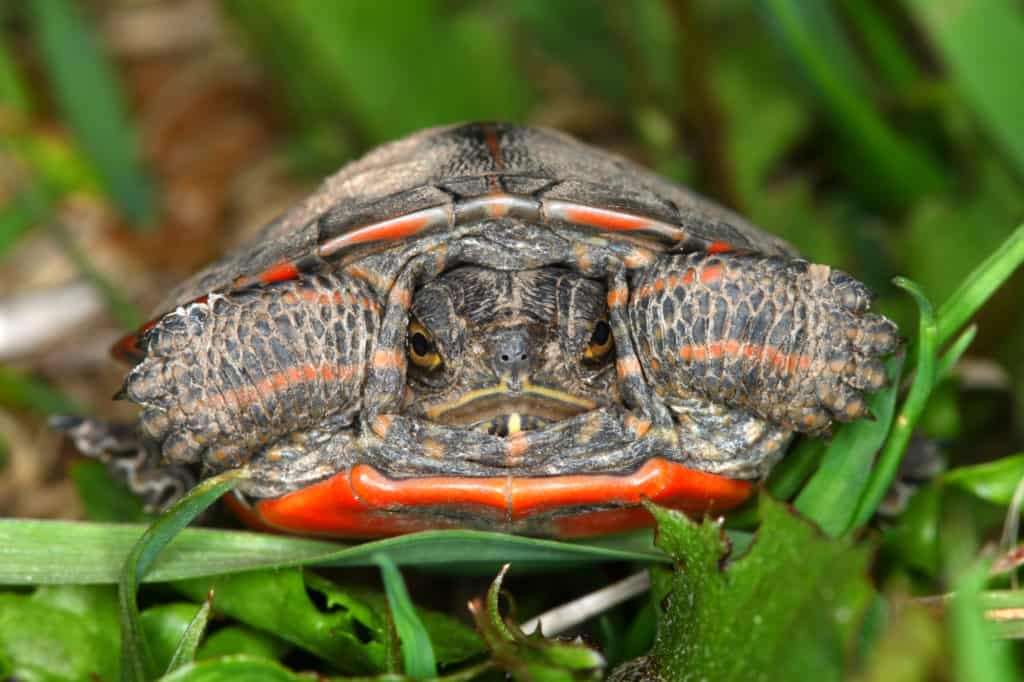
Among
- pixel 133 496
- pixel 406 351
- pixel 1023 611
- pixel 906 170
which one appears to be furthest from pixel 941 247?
pixel 133 496

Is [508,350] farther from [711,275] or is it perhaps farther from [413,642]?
[413,642]

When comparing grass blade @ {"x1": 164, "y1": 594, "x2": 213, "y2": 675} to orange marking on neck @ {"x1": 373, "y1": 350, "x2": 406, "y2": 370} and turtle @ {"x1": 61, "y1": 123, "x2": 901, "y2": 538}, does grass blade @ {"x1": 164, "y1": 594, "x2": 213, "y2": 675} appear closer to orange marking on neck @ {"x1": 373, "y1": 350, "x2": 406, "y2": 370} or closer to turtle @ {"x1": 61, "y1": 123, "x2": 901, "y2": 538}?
turtle @ {"x1": 61, "y1": 123, "x2": 901, "y2": 538}

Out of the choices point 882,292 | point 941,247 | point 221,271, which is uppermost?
point 941,247

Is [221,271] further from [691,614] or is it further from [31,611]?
[691,614]

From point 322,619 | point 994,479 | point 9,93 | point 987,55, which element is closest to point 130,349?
point 322,619

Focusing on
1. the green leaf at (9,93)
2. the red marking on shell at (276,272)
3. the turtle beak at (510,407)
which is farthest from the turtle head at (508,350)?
the green leaf at (9,93)

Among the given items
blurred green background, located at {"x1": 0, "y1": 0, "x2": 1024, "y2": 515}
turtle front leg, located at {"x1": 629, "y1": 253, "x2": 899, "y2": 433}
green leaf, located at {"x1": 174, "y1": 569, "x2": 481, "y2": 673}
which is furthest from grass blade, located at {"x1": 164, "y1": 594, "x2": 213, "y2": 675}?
blurred green background, located at {"x1": 0, "y1": 0, "x2": 1024, "y2": 515}

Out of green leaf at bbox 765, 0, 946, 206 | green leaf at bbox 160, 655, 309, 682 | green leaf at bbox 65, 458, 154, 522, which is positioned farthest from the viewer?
green leaf at bbox 765, 0, 946, 206
